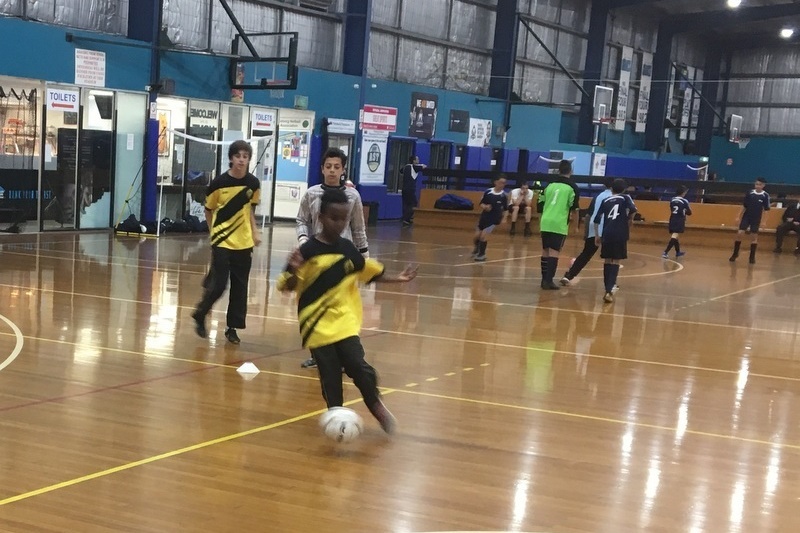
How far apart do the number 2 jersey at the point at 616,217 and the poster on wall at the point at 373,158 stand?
1497 cm

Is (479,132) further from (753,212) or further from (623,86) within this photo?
(753,212)

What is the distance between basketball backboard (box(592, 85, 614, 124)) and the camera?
37344 millimetres

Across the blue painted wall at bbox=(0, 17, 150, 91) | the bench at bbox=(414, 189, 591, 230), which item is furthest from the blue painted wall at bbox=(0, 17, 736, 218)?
the bench at bbox=(414, 189, 591, 230)

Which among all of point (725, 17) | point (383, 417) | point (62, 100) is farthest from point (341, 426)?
point (725, 17)

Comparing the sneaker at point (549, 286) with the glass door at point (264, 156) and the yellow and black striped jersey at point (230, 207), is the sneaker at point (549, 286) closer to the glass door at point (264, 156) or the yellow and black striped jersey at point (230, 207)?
the yellow and black striped jersey at point (230, 207)

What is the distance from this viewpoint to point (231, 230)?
9.20 metres

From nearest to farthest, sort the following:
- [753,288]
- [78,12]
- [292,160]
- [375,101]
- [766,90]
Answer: [753,288]
[78,12]
[292,160]
[375,101]
[766,90]

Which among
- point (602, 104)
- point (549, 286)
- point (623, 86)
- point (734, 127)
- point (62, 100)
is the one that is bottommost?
point (549, 286)

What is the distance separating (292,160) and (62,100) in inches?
308

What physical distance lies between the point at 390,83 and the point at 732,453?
24.3 meters

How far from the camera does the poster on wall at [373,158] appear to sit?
2888 centimetres

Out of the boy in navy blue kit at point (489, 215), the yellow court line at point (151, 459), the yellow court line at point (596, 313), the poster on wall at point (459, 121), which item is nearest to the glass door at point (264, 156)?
the boy in navy blue kit at point (489, 215)

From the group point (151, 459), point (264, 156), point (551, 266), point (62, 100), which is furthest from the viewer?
point (264, 156)

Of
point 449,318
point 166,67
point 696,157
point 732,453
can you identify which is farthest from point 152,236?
point 696,157
